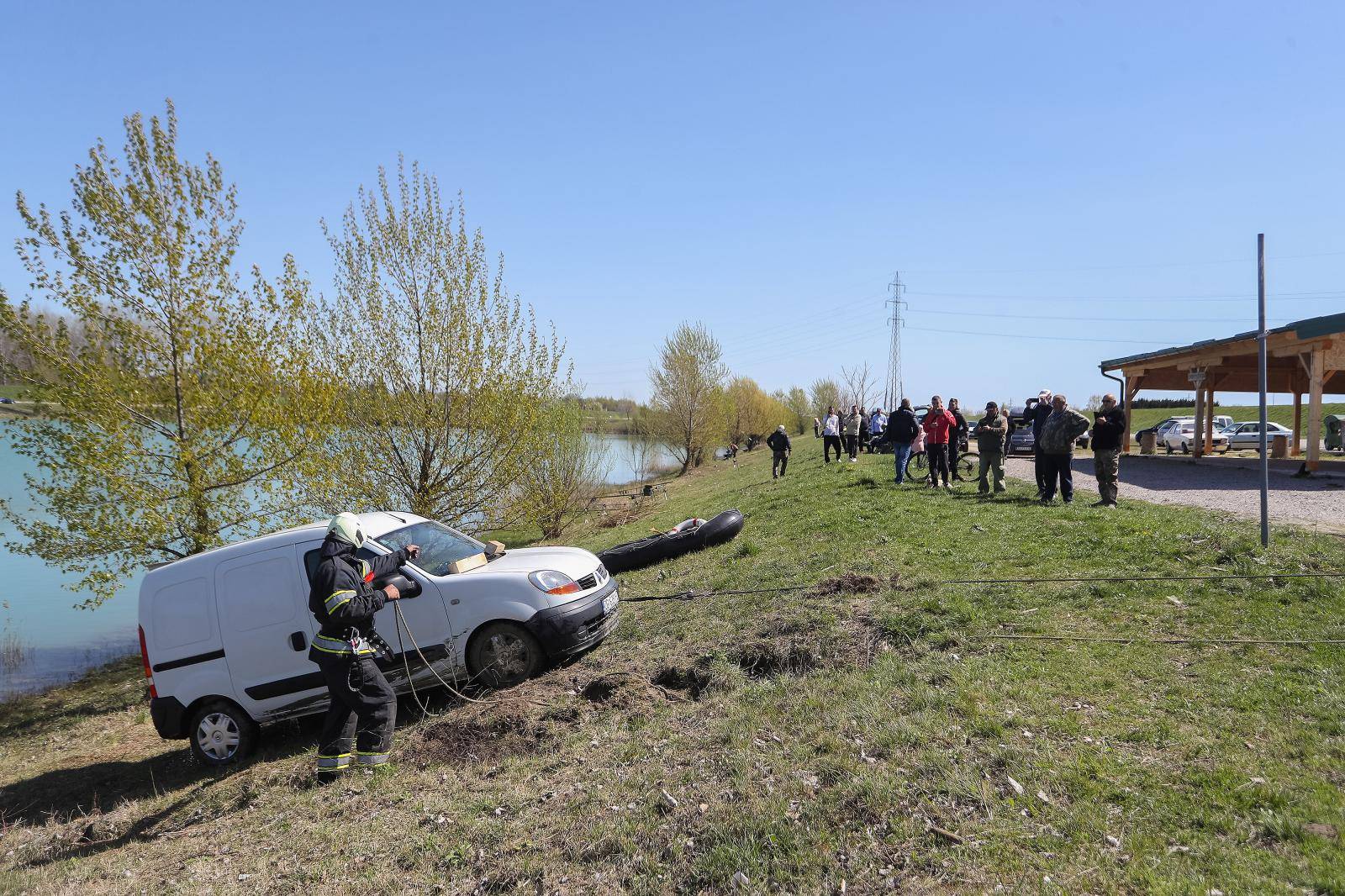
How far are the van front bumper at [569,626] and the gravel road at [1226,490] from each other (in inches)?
382

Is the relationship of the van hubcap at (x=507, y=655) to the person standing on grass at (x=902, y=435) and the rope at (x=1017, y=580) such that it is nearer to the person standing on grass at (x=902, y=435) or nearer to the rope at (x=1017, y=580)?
the rope at (x=1017, y=580)

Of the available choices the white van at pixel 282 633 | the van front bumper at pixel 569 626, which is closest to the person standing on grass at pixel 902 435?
the van front bumper at pixel 569 626

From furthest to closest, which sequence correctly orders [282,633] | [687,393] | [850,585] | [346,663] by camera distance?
[687,393] → [850,585] → [282,633] → [346,663]

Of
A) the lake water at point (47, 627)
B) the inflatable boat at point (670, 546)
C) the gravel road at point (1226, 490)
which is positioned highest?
the gravel road at point (1226, 490)

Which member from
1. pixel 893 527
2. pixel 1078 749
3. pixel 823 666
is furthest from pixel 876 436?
pixel 1078 749

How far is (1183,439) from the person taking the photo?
101 feet

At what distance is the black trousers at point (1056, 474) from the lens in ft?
43.4

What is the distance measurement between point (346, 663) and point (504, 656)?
1652 millimetres

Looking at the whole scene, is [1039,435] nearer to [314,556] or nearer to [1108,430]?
[1108,430]

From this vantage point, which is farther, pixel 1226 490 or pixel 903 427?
pixel 903 427

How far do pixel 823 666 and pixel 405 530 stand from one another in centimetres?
457

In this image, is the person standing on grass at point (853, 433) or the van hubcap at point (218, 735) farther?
the person standing on grass at point (853, 433)

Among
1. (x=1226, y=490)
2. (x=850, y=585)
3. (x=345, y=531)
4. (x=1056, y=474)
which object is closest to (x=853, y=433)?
(x=1226, y=490)

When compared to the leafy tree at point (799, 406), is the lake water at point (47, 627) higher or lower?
lower
